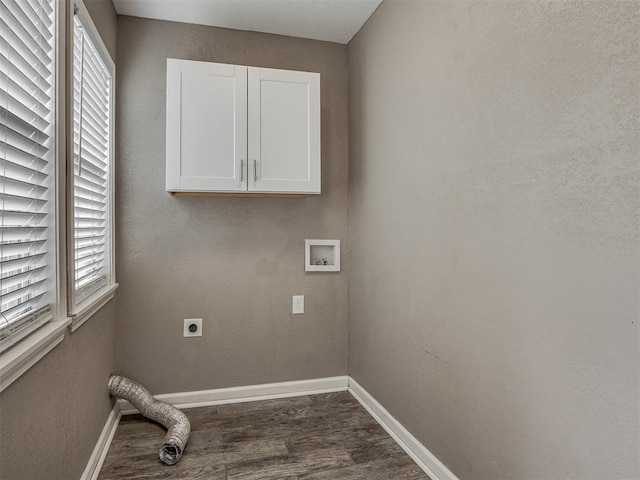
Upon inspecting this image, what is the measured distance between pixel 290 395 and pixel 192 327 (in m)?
0.79

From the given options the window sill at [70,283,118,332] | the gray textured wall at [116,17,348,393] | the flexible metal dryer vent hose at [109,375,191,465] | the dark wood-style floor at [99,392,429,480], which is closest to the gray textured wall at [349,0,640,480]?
the dark wood-style floor at [99,392,429,480]

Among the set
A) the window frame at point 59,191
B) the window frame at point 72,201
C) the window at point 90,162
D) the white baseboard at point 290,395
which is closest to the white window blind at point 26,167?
the window frame at point 59,191

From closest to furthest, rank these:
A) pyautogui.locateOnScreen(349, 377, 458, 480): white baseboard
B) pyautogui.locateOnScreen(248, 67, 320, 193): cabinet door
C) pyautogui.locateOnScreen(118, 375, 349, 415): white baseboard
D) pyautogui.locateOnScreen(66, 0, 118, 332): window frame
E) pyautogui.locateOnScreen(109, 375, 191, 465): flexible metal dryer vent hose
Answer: pyautogui.locateOnScreen(66, 0, 118, 332): window frame, pyautogui.locateOnScreen(349, 377, 458, 480): white baseboard, pyautogui.locateOnScreen(109, 375, 191, 465): flexible metal dryer vent hose, pyautogui.locateOnScreen(248, 67, 320, 193): cabinet door, pyautogui.locateOnScreen(118, 375, 349, 415): white baseboard

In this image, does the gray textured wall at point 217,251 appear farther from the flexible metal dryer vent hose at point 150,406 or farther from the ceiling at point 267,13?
→ the flexible metal dryer vent hose at point 150,406

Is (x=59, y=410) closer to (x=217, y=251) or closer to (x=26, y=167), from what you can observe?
(x=26, y=167)

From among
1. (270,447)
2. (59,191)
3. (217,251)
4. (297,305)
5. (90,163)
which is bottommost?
(270,447)

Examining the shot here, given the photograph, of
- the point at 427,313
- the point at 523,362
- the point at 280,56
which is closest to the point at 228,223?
the point at 280,56

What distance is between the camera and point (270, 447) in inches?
80.6

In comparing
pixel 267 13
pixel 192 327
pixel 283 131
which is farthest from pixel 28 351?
pixel 267 13

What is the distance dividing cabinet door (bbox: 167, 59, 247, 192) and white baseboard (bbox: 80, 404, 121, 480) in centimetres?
129

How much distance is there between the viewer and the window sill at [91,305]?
4.99ft

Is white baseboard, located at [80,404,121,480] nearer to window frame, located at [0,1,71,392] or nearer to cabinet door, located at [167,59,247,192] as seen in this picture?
window frame, located at [0,1,71,392]

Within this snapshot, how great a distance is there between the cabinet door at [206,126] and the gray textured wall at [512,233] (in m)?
0.83

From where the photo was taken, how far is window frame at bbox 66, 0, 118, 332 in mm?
1466
